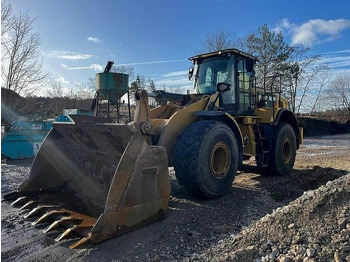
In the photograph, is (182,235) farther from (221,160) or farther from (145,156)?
(221,160)

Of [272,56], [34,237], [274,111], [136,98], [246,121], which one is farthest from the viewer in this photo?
[272,56]

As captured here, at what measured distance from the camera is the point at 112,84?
843 cm

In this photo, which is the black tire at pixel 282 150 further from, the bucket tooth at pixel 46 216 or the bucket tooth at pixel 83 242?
the bucket tooth at pixel 83 242

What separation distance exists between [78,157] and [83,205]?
1.07m

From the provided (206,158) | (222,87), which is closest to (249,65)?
(222,87)

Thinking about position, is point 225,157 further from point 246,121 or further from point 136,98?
point 136,98

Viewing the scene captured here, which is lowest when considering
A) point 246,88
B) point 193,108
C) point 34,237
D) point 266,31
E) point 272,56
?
point 34,237

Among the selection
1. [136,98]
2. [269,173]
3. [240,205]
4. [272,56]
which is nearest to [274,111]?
[269,173]

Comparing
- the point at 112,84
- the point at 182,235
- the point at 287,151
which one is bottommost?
the point at 182,235

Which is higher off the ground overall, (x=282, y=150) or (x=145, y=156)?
(x=145, y=156)

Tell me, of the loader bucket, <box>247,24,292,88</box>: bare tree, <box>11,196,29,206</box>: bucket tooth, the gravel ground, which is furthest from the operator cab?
<box>247,24,292,88</box>: bare tree

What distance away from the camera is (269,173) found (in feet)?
23.2

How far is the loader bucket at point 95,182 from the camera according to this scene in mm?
3285

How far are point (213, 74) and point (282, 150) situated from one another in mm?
2516
